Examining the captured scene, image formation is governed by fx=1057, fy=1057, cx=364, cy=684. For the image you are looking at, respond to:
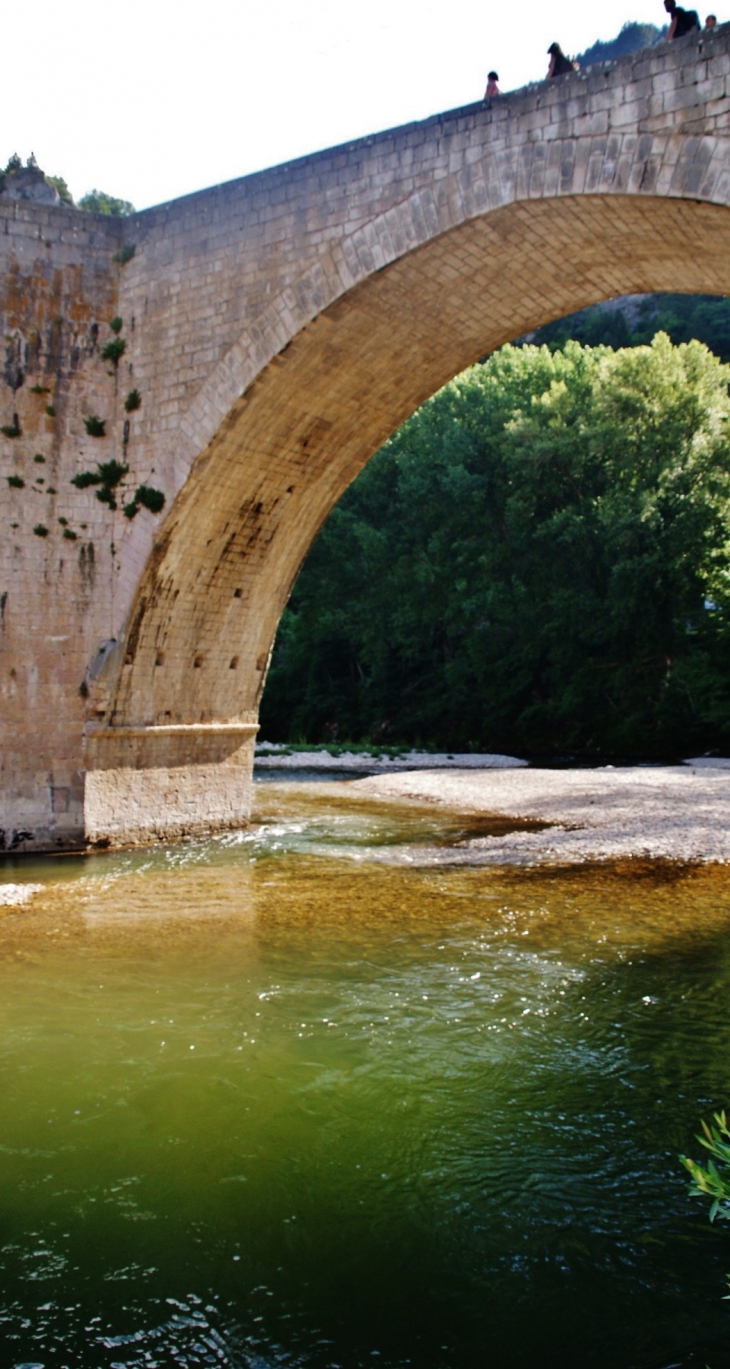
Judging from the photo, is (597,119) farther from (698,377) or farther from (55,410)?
(698,377)

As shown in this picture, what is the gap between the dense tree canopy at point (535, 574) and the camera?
24500 millimetres

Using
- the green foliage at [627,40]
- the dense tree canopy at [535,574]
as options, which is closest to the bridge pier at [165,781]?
the dense tree canopy at [535,574]

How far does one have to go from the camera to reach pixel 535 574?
95.3 feet

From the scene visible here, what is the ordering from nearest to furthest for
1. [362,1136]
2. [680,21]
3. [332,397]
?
1. [362,1136]
2. [680,21]
3. [332,397]

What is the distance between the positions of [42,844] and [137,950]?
3.85 m

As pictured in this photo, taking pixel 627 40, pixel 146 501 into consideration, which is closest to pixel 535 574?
pixel 146 501

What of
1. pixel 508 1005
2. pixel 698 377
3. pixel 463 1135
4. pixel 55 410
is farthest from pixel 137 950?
pixel 698 377

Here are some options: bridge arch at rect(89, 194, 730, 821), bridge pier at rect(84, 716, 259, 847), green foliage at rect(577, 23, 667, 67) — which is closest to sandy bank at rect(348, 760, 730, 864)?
bridge pier at rect(84, 716, 259, 847)

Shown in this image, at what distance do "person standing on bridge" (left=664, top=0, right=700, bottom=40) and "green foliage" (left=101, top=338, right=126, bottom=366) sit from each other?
228 inches

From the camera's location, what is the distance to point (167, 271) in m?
10.5

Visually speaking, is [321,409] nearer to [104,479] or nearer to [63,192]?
[104,479]

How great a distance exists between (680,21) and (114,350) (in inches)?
235

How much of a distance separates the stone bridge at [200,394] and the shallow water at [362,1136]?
3.36m

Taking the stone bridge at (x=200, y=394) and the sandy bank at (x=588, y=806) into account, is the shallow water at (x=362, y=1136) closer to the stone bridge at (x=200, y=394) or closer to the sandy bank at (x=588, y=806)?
the sandy bank at (x=588, y=806)
